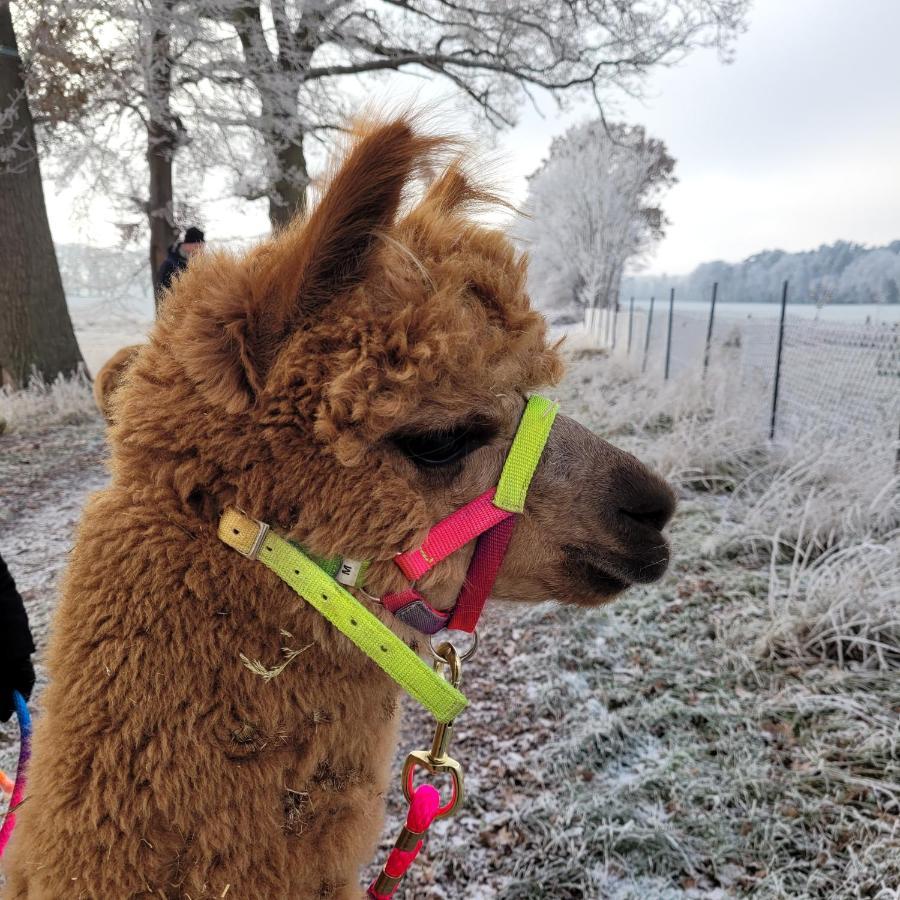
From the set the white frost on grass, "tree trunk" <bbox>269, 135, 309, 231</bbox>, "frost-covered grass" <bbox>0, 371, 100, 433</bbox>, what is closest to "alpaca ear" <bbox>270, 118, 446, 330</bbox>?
the white frost on grass

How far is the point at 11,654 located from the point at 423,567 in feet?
4.61

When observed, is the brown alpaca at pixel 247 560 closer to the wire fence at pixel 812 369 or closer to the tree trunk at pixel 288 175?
the wire fence at pixel 812 369

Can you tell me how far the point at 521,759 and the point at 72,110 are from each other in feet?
35.2

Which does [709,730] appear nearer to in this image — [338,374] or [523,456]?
[523,456]

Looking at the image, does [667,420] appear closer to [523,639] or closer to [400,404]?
[523,639]

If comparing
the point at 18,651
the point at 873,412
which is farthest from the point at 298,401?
the point at 873,412

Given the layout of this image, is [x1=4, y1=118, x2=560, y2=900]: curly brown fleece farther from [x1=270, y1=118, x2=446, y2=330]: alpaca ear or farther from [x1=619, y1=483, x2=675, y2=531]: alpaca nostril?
[x1=619, y1=483, x2=675, y2=531]: alpaca nostril

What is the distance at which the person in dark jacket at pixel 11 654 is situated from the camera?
182 centimetres

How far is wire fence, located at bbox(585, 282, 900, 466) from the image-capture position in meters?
5.37

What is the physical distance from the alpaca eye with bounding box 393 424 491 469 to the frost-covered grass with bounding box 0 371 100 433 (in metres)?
9.14

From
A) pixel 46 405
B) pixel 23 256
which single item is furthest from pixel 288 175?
pixel 46 405

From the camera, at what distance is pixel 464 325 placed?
1189 mm

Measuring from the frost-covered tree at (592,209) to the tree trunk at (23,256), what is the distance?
2695 centimetres

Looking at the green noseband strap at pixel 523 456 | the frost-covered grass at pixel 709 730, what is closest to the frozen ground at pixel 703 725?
Result: the frost-covered grass at pixel 709 730
